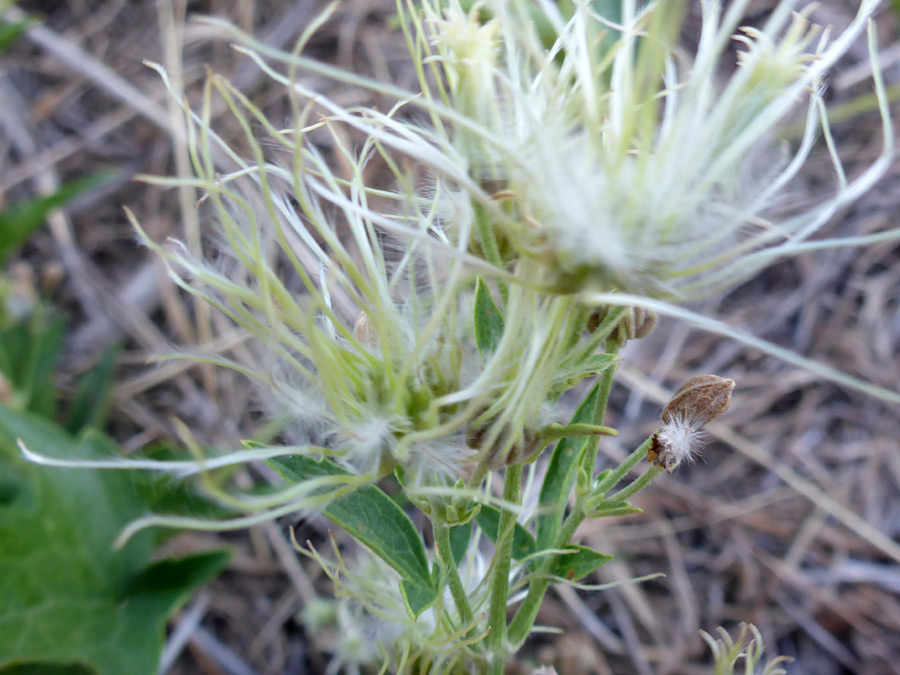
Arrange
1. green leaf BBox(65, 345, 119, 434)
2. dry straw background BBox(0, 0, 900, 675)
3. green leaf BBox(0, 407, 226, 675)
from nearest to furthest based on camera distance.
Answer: green leaf BBox(0, 407, 226, 675) → dry straw background BBox(0, 0, 900, 675) → green leaf BBox(65, 345, 119, 434)

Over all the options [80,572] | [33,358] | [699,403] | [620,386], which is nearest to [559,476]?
[699,403]

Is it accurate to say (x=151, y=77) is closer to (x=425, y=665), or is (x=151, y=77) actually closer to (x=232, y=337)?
(x=232, y=337)

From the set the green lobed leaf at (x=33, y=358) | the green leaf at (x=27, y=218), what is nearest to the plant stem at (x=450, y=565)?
the green lobed leaf at (x=33, y=358)

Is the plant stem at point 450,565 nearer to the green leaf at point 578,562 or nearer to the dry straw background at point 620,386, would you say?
the green leaf at point 578,562

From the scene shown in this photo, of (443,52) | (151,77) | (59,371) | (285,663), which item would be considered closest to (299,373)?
(443,52)

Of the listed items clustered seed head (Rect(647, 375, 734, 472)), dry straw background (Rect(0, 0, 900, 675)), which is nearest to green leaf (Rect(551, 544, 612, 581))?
clustered seed head (Rect(647, 375, 734, 472))

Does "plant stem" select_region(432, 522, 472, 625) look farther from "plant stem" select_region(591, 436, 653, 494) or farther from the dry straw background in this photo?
the dry straw background
